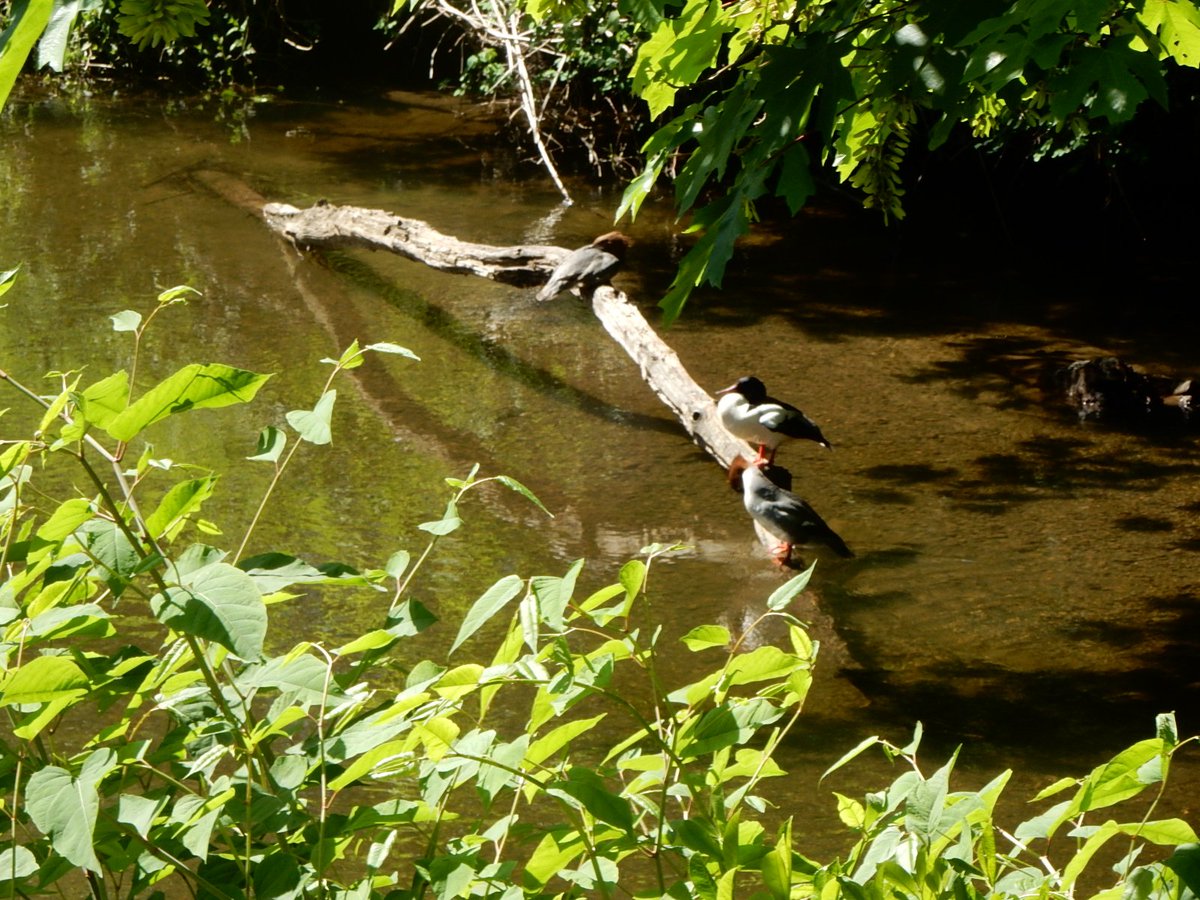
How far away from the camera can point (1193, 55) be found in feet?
6.56

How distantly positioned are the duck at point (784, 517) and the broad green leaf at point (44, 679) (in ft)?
12.9

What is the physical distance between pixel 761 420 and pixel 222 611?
4.55 metres

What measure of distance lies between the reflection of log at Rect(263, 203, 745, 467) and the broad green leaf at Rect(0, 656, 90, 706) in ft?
15.3

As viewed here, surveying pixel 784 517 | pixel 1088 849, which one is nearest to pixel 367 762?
pixel 1088 849

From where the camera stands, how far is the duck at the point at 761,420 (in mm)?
5512

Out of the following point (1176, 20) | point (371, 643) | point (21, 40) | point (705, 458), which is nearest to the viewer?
point (21, 40)

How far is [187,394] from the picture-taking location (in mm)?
1187

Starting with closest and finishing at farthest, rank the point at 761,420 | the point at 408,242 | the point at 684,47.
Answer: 1. the point at 684,47
2. the point at 761,420
3. the point at 408,242

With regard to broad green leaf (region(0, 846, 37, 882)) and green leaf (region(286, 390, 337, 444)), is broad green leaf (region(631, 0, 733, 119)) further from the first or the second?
broad green leaf (region(0, 846, 37, 882))

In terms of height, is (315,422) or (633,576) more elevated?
(315,422)

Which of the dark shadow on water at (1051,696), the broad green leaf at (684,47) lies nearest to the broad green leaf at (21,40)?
the broad green leaf at (684,47)

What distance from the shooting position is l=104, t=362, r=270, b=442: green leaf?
1.15 metres

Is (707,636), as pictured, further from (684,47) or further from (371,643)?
(684,47)

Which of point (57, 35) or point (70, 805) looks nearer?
point (70, 805)
